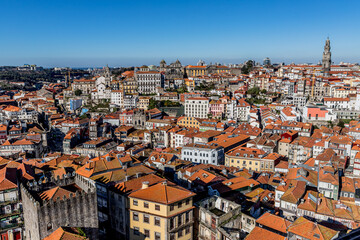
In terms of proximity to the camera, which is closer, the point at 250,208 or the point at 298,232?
the point at 298,232

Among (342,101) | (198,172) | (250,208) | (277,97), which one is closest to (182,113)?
(277,97)

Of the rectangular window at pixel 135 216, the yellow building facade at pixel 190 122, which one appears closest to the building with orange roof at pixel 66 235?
the rectangular window at pixel 135 216

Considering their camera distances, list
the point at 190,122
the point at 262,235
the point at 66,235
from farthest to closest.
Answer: the point at 190,122
the point at 262,235
the point at 66,235

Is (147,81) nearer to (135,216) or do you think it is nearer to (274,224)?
(135,216)

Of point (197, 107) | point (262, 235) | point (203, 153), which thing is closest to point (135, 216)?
point (262, 235)

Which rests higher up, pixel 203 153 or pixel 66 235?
pixel 66 235

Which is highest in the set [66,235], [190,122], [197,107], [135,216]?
[66,235]

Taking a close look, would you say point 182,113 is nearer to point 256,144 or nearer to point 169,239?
point 256,144

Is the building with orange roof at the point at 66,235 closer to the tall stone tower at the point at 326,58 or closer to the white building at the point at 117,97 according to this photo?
the white building at the point at 117,97
